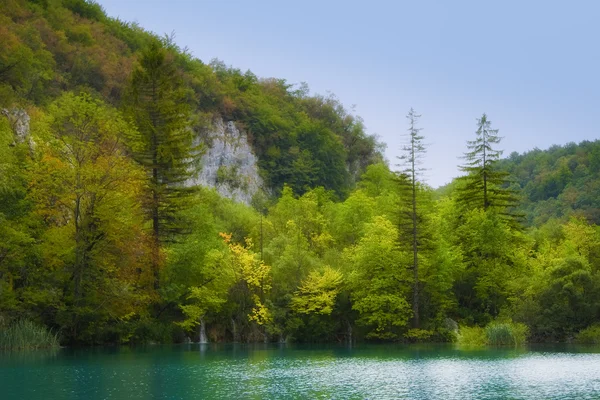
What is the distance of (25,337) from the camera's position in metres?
34.5

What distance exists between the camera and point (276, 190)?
82125 millimetres

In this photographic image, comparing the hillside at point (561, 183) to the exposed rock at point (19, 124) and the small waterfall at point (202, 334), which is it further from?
the exposed rock at point (19, 124)

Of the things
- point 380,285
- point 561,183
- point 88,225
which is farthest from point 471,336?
point 561,183

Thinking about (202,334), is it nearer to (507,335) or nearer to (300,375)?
(507,335)

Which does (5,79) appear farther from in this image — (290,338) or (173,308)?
(290,338)

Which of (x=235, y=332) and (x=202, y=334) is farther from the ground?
(x=235, y=332)

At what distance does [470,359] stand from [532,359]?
8.75ft

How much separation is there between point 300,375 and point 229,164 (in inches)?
2155

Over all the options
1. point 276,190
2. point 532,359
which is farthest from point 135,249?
point 276,190

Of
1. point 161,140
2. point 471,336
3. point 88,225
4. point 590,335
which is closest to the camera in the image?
point 88,225

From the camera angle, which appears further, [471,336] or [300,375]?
[471,336]

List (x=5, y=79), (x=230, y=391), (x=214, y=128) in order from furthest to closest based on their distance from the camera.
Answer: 1. (x=214, y=128)
2. (x=5, y=79)
3. (x=230, y=391)

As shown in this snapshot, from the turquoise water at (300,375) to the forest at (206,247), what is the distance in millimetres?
5723

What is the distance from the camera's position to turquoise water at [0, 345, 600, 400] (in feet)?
63.8
